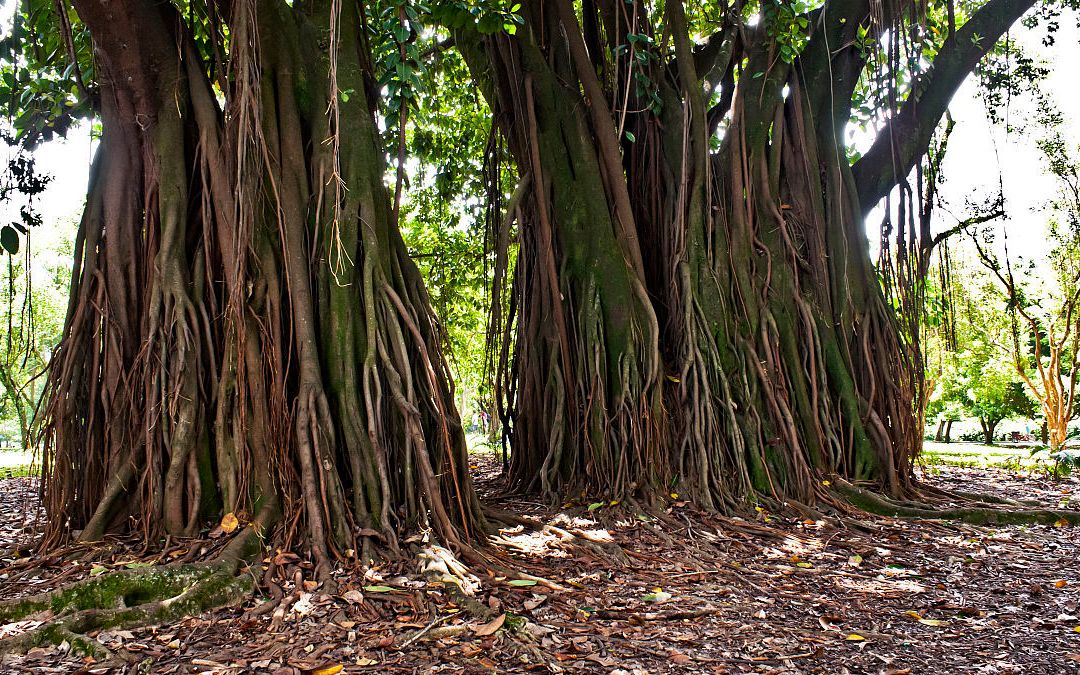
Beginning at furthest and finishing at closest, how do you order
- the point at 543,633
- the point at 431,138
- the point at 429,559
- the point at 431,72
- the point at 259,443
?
the point at 431,138 → the point at 431,72 → the point at 259,443 → the point at 429,559 → the point at 543,633

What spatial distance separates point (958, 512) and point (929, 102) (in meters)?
2.72

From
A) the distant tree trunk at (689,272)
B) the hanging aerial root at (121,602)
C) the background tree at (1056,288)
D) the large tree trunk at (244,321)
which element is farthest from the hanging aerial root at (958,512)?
the background tree at (1056,288)

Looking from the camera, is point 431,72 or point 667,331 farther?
point 431,72

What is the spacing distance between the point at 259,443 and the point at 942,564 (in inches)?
118

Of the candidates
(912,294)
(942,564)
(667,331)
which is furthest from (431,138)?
(942,564)

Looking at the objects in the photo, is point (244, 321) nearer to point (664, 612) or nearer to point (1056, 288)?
point (664, 612)

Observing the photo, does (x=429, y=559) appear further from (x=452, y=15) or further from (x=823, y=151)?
(x=823, y=151)

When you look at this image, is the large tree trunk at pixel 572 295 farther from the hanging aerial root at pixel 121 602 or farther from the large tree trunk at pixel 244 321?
the hanging aerial root at pixel 121 602

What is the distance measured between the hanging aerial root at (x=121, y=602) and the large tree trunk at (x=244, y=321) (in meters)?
0.43

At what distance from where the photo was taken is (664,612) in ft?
9.50

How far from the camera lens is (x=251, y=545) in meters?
3.19

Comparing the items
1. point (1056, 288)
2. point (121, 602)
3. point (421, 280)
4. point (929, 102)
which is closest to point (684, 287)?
point (421, 280)

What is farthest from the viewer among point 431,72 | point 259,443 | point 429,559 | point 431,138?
point 431,138

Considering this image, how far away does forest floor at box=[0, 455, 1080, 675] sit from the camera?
95.3 inches
